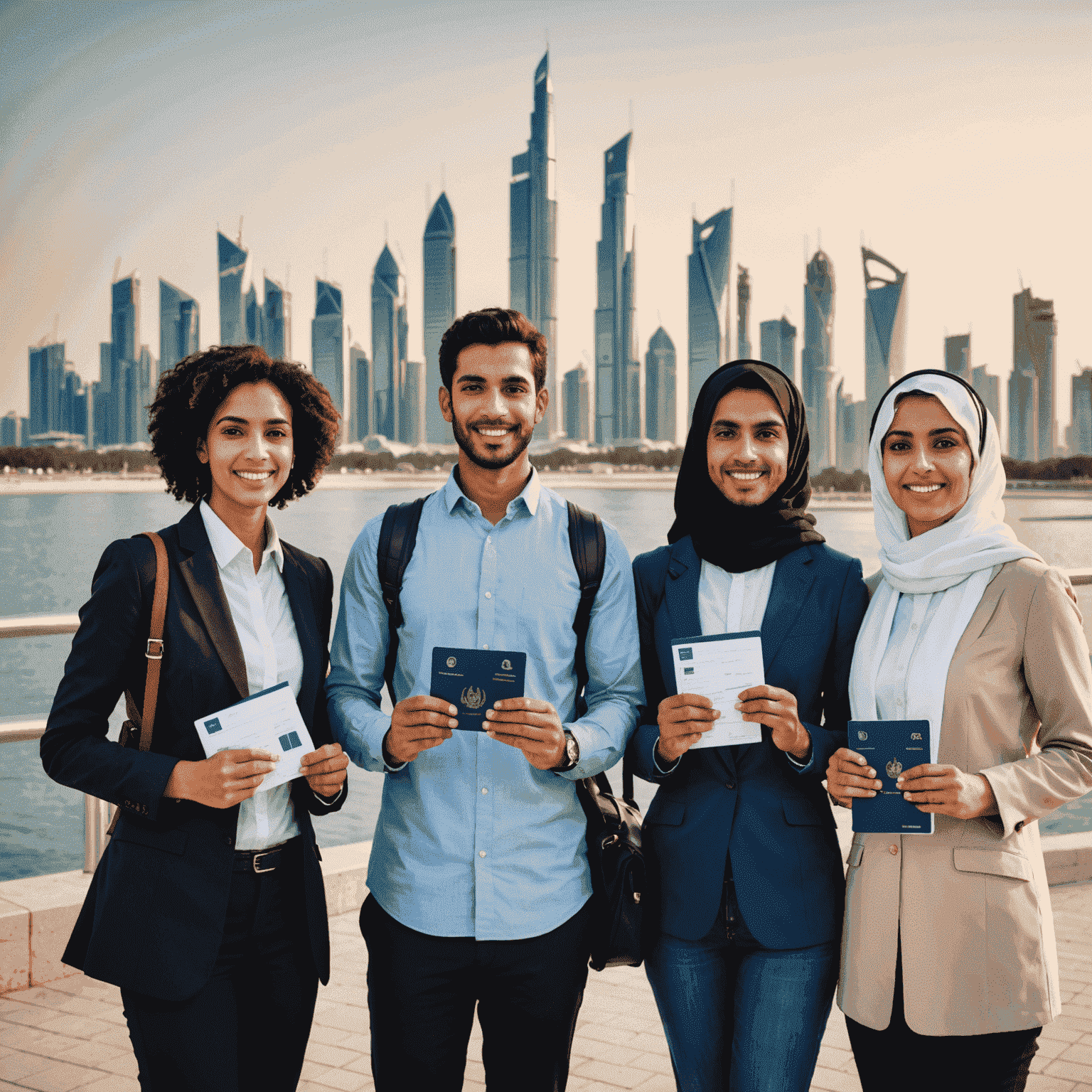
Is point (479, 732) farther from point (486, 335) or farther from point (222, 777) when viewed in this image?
point (486, 335)

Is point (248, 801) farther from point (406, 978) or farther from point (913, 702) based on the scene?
point (913, 702)

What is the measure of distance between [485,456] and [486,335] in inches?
11.5

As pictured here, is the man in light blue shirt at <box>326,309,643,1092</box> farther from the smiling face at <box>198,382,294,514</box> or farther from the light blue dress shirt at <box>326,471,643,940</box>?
the smiling face at <box>198,382,294,514</box>

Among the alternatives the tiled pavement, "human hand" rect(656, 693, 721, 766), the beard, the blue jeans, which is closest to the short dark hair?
the beard

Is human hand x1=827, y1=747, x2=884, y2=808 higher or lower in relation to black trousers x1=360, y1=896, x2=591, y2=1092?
higher

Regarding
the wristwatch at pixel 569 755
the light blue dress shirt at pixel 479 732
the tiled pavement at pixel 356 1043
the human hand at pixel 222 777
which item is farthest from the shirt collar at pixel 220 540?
the tiled pavement at pixel 356 1043

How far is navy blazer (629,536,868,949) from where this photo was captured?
2244 mm

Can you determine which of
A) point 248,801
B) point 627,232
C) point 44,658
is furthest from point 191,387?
point 627,232

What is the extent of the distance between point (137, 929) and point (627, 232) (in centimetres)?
10086

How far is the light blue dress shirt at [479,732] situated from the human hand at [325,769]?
0.08m

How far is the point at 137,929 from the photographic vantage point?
2.09 metres

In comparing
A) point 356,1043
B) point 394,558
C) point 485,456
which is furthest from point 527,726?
point 356,1043

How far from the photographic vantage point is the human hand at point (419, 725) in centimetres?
213

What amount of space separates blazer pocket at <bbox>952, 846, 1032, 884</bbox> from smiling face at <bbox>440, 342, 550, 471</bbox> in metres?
1.29
